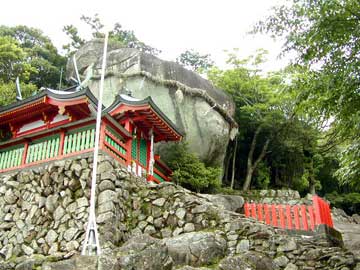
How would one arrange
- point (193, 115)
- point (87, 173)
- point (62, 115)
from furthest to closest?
1. point (193, 115)
2. point (62, 115)
3. point (87, 173)

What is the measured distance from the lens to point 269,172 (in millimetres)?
24016

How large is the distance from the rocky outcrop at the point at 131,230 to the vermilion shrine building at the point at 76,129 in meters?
0.56

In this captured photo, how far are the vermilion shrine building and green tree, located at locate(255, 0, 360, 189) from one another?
18.7ft

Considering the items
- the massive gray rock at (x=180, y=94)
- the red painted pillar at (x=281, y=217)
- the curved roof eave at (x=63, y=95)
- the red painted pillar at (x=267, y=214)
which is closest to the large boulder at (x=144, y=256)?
the red painted pillar at (x=281, y=217)

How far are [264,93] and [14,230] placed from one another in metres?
15.0

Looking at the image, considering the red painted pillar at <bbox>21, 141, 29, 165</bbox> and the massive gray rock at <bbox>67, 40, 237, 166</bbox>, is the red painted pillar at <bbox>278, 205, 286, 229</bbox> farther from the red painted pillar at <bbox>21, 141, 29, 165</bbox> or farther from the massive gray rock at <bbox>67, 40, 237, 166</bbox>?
the massive gray rock at <bbox>67, 40, 237, 166</bbox>

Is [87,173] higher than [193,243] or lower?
higher

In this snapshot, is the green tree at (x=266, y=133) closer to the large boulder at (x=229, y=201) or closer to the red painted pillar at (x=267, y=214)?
the large boulder at (x=229, y=201)

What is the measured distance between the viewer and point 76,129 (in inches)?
473

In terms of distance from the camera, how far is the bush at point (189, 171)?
17219 mm

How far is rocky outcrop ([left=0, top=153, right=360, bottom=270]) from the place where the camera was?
28.9 feet

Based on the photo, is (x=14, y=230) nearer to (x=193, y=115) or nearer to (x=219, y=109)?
(x=193, y=115)

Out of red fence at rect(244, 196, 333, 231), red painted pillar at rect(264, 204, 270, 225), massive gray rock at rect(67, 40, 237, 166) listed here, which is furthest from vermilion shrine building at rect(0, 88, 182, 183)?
massive gray rock at rect(67, 40, 237, 166)

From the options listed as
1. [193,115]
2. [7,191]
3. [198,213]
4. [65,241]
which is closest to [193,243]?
[198,213]
